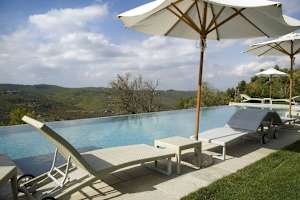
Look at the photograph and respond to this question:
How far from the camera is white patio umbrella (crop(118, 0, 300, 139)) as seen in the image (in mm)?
4770

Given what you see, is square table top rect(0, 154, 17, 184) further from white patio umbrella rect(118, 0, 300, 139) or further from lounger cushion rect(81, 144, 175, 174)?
white patio umbrella rect(118, 0, 300, 139)

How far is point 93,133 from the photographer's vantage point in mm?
7898

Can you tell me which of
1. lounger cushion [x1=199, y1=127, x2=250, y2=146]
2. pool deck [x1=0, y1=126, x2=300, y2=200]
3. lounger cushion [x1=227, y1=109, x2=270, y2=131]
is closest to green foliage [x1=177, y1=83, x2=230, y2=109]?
lounger cushion [x1=227, y1=109, x2=270, y2=131]

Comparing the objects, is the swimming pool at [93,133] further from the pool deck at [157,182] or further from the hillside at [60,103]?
the hillside at [60,103]

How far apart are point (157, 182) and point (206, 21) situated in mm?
3792

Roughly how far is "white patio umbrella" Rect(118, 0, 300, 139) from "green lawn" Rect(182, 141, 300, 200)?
51.0 inches

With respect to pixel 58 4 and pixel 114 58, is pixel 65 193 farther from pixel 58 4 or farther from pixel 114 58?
pixel 114 58

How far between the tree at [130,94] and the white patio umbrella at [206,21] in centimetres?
859

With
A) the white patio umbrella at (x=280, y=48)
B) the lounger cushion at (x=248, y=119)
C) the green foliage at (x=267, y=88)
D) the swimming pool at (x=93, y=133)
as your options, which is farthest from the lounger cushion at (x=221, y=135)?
the green foliage at (x=267, y=88)

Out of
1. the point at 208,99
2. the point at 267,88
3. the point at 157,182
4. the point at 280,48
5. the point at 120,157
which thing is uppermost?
the point at 280,48

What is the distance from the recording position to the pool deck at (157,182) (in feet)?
11.1

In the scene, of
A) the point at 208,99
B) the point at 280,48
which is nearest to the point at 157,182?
the point at 280,48

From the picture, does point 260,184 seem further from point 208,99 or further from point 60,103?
point 60,103

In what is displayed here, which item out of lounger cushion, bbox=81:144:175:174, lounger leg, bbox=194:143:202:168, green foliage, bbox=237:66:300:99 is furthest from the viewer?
green foliage, bbox=237:66:300:99
